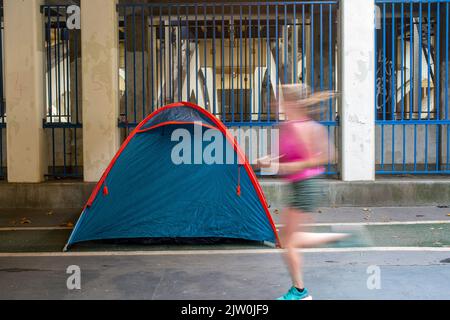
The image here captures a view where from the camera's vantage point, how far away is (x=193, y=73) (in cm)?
1262

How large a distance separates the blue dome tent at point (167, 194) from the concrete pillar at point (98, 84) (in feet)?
8.41

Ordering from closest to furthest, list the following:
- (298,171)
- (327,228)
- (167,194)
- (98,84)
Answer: (298,171)
(167,194)
(327,228)
(98,84)

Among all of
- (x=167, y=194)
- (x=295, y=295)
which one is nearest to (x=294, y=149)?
(x=295, y=295)

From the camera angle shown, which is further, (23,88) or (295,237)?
(23,88)

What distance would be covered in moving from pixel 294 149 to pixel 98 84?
5484 millimetres

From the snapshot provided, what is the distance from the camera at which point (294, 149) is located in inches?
172

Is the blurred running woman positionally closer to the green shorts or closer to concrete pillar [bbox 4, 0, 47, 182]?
the green shorts

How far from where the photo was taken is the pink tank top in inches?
171

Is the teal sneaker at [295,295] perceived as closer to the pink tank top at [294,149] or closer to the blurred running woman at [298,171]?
the blurred running woman at [298,171]

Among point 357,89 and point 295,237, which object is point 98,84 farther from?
point 295,237

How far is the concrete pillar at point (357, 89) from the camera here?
29.7ft

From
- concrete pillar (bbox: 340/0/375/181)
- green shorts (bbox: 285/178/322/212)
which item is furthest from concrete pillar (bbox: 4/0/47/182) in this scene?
green shorts (bbox: 285/178/322/212)
